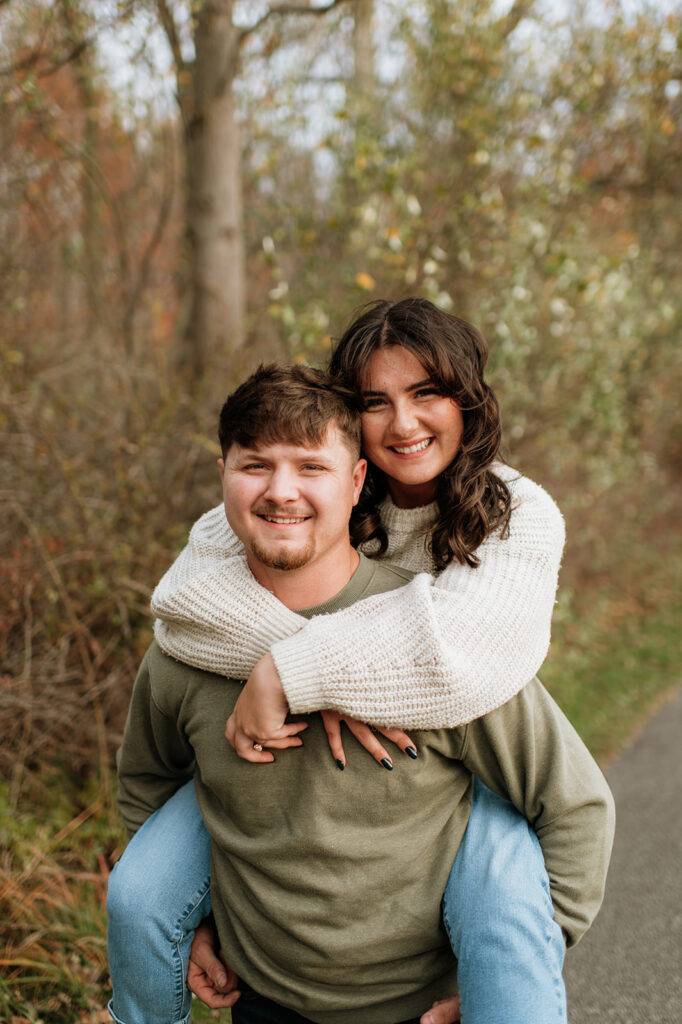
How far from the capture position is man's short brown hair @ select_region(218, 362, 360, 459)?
→ 1996 mm

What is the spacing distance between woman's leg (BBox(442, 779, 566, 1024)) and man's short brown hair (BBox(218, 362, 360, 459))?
40.2 inches

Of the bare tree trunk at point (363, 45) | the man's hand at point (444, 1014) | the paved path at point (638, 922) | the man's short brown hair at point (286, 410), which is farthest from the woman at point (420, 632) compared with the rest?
the bare tree trunk at point (363, 45)

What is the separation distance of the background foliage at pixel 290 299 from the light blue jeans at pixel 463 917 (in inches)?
30.7

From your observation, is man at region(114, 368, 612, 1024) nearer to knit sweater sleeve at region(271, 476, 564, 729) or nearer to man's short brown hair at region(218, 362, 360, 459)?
man's short brown hair at region(218, 362, 360, 459)

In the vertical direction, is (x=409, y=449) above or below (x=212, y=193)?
below

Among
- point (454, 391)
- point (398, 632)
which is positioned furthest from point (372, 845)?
point (454, 391)

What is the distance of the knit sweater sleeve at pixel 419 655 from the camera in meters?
1.80

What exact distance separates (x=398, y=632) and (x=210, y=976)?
105cm

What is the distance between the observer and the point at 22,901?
2852mm

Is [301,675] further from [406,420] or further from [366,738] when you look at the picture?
[406,420]

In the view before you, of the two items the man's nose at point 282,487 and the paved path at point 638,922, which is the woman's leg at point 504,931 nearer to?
the man's nose at point 282,487

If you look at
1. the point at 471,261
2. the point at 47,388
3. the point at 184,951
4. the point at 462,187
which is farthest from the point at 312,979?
the point at 462,187

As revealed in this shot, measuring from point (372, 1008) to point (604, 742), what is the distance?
3.44 m

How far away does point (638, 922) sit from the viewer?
3.16m
